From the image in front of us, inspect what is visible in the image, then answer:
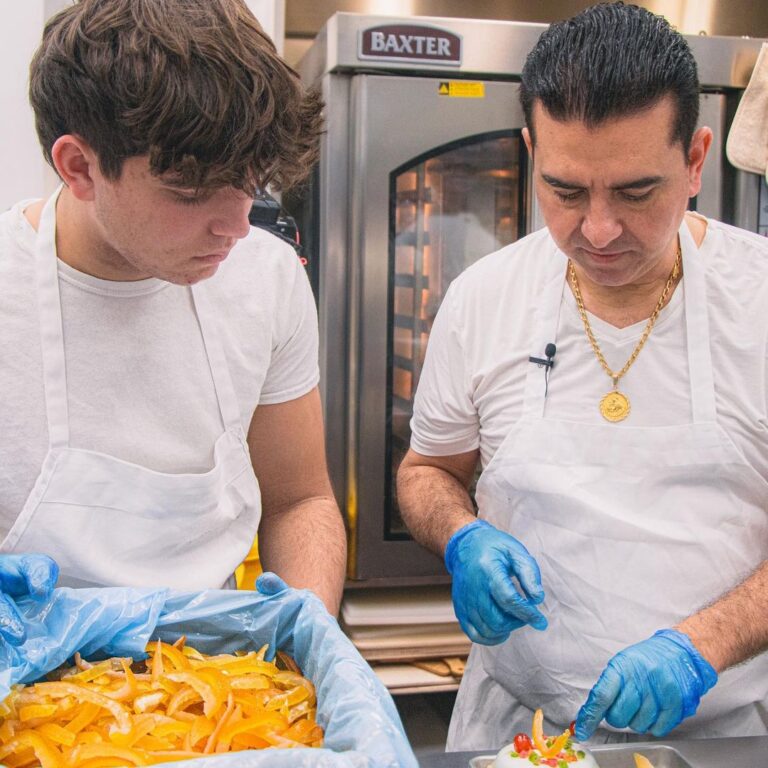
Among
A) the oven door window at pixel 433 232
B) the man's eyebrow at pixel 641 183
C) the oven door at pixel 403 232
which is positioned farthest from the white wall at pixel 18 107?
the man's eyebrow at pixel 641 183

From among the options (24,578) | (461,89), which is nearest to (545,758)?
(24,578)

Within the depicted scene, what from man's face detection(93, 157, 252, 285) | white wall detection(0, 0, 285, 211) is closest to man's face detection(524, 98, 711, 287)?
man's face detection(93, 157, 252, 285)

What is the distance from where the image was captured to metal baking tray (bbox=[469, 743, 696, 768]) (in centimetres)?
125

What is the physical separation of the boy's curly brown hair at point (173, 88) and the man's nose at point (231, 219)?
4 centimetres

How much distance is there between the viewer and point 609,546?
1515 millimetres

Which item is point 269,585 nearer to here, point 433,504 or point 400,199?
point 433,504

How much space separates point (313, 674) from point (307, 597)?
103 millimetres

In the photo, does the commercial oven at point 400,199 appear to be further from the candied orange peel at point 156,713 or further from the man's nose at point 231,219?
the candied orange peel at point 156,713

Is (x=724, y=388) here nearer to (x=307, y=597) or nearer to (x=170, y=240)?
(x=307, y=597)

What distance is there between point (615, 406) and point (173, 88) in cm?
88

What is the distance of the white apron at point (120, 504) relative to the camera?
1258 mm

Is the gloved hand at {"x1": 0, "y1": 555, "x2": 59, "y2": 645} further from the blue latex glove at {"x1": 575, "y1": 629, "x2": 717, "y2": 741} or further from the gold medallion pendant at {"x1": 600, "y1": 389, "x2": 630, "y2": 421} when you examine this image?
the gold medallion pendant at {"x1": 600, "y1": 389, "x2": 630, "y2": 421}

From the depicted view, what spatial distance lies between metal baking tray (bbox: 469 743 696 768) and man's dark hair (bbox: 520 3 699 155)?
2.82 ft

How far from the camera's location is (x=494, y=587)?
4.74ft
